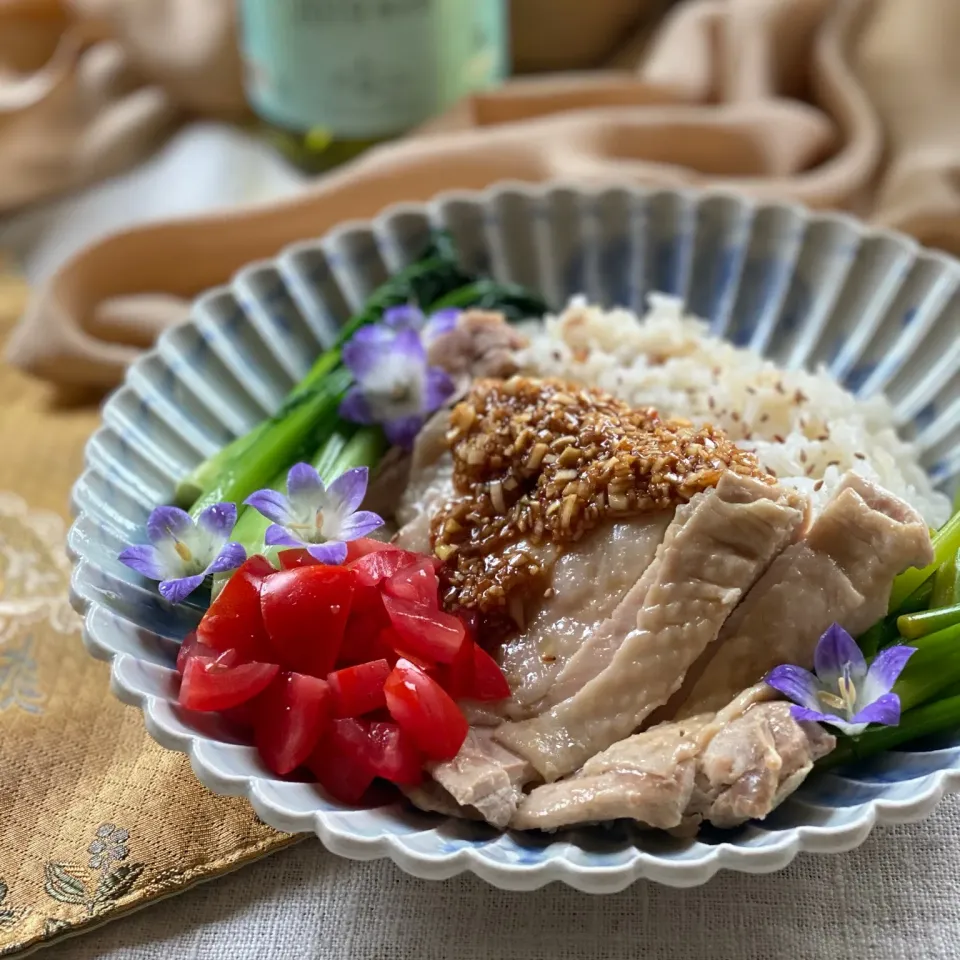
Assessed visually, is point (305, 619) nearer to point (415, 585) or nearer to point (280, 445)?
point (415, 585)

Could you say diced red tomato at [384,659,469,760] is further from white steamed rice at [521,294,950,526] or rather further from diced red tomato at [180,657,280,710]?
white steamed rice at [521,294,950,526]

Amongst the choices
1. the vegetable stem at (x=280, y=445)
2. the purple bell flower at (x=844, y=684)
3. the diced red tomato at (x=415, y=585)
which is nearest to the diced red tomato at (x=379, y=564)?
the diced red tomato at (x=415, y=585)

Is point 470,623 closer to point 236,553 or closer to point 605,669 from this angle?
point 605,669

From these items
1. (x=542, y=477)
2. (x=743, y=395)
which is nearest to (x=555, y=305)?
(x=743, y=395)

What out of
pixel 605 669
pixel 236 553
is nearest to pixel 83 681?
pixel 236 553

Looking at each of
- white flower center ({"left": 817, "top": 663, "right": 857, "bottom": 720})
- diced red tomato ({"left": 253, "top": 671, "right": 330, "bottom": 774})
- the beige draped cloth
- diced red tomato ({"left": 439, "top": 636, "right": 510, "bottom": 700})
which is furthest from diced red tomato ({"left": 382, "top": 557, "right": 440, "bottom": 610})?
the beige draped cloth
